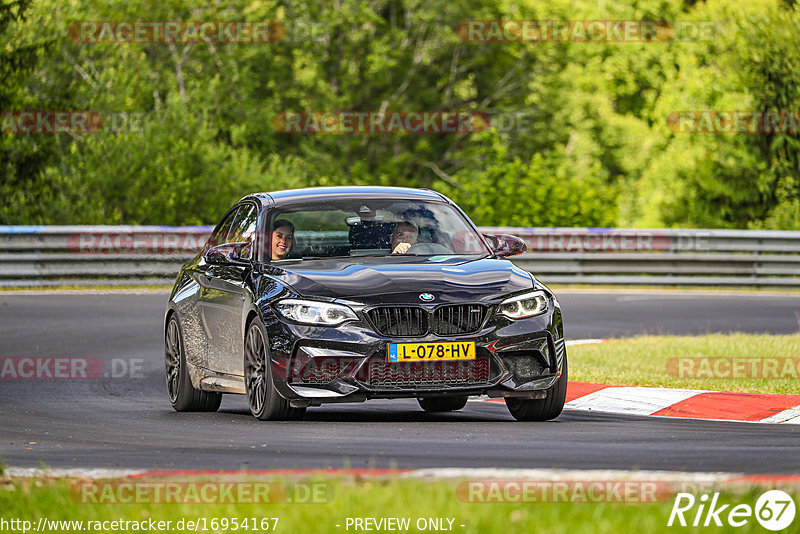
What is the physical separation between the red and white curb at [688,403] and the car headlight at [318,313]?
8.44ft

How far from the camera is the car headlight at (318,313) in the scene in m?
9.20

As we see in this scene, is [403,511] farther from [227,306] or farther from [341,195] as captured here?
[341,195]

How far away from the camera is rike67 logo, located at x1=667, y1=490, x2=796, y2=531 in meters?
5.52

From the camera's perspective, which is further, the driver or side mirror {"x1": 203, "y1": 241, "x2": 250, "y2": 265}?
side mirror {"x1": 203, "y1": 241, "x2": 250, "y2": 265}

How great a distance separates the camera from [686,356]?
47.2 ft

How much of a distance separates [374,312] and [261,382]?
3.21ft

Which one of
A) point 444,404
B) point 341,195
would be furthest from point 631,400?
point 341,195

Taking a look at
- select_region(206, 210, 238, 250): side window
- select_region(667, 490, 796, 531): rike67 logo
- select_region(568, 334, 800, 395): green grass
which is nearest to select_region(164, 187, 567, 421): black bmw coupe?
select_region(206, 210, 238, 250): side window

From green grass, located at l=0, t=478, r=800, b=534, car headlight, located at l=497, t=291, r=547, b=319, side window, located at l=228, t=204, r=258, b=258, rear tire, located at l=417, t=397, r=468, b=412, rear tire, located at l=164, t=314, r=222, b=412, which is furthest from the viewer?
rear tire, located at l=164, t=314, r=222, b=412

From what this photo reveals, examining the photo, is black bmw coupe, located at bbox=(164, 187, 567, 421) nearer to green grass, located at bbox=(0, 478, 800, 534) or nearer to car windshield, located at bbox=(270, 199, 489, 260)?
car windshield, located at bbox=(270, 199, 489, 260)

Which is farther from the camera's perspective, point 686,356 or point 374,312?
point 686,356

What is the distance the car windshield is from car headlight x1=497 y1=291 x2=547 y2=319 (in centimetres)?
99

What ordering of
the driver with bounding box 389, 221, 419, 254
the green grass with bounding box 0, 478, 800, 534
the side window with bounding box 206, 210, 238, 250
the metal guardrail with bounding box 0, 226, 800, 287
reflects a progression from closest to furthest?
the green grass with bounding box 0, 478, 800, 534, the driver with bounding box 389, 221, 419, 254, the side window with bounding box 206, 210, 238, 250, the metal guardrail with bounding box 0, 226, 800, 287

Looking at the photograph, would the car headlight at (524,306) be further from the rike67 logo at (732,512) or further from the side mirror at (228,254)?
the rike67 logo at (732,512)
